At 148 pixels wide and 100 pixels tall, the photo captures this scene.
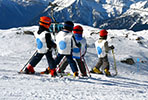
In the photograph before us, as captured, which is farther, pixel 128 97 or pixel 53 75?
pixel 53 75

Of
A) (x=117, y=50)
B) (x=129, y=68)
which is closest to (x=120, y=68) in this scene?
(x=129, y=68)

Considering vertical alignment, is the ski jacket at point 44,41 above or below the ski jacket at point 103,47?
above

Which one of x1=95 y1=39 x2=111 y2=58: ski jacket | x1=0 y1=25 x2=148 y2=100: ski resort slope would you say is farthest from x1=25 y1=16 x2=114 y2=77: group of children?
x1=95 y1=39 x2=111 y2=58: ski jacket

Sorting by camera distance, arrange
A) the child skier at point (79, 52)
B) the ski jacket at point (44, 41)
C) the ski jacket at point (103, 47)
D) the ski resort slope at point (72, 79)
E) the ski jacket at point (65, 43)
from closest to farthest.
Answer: the ski resort slope at point (72, 79), the ski jacket at point (44, 41), the ski jacket at point (65, 43), the child skier at point (79, 52), the ski jacket at point (103, 47)

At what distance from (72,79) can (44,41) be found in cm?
123

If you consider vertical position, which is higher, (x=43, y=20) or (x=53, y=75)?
(x=43, y=20)

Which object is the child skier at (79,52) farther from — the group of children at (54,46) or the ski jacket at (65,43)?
the ski jacket at (65,43)

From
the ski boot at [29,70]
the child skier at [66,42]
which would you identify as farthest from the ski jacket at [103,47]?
the ski boot at [29,70]

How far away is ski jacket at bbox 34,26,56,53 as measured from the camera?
5.18m

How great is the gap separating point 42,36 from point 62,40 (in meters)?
0.55

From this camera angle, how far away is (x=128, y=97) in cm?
371

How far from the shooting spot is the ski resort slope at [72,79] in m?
3.47

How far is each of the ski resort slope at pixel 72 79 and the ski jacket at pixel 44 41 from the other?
2.42 ft

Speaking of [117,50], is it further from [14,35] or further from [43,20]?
[43,20]
